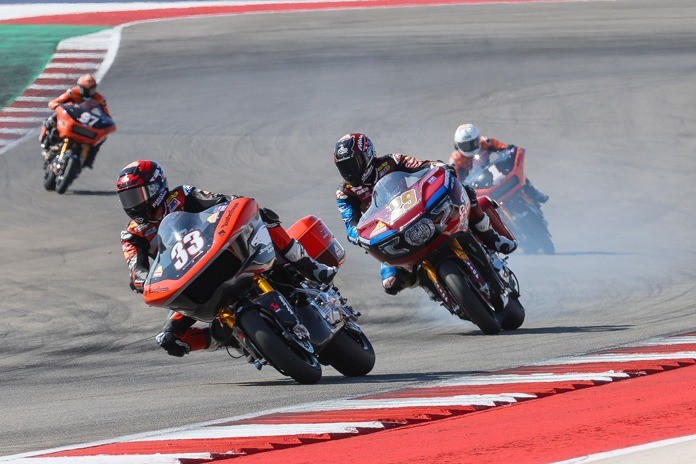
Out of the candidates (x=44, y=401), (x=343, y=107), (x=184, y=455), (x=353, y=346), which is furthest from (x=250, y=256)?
(x=343, y=107)

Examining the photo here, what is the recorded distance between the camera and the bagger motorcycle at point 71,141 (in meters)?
19.7

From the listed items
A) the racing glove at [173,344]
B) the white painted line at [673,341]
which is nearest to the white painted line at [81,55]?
the racing glove at [173,344]

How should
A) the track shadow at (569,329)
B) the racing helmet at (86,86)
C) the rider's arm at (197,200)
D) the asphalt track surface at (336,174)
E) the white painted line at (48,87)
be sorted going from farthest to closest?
1. the white painted line at (48,87)
2. the racing helmet at (86,86)
3. the track shadow at (569,329)
4. the asphalt track surface at (336,174)
5. the rider's arm at (197,200)

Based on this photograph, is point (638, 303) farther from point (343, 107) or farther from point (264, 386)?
point (343, 107)

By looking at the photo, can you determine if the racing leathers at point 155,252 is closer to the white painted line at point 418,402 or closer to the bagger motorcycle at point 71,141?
the white painted line at point 418,402

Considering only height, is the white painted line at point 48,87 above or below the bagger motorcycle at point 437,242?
below

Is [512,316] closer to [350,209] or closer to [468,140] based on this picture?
[350,209]

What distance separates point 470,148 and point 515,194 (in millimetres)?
882

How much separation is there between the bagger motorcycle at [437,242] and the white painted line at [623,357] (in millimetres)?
1889

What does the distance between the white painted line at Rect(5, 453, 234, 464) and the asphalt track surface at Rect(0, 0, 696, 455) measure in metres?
0.69

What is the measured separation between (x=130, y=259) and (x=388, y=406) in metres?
2.68

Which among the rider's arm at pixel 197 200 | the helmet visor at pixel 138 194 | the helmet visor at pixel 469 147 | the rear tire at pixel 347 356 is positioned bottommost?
the helmet visor at pixel 469 147

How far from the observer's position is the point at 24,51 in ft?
90.0

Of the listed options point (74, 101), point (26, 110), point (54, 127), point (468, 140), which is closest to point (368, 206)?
point (468, 140)
